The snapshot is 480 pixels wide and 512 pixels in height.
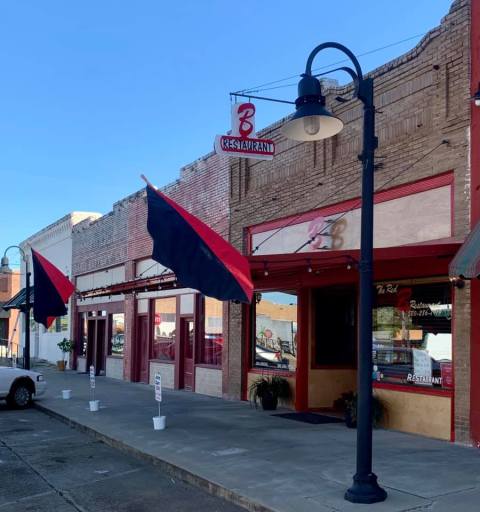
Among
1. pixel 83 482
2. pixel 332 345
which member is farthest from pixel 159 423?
pixel 332 345

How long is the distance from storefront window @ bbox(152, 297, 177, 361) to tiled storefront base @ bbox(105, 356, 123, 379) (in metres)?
3.00

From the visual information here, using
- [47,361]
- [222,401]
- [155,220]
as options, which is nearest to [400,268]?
[155,220]

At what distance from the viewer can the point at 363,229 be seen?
712 centimetres

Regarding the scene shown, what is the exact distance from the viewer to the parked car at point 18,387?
16.5 meters

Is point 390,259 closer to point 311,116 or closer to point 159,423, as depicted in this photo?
point 311,116

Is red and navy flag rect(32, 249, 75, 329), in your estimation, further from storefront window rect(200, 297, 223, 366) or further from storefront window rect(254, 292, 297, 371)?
storefront window rect(254, 292, 297, 371)

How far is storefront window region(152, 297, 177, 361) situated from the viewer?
20.8 m

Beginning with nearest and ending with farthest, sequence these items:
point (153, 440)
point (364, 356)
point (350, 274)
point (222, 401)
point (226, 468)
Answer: point (364, 356)
point (226, 468)
point (153, 440)
point (350, 274)
point (222, 401)

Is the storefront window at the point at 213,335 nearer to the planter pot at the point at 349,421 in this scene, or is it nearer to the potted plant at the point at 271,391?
the potted plant at the point at 271,391

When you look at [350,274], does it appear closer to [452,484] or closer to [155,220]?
[155,220]

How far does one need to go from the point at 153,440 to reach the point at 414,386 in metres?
4.51

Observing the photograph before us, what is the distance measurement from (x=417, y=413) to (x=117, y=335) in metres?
16.6

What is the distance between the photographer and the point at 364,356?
695 centimetres

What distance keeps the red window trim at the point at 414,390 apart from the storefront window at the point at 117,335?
1461cm
